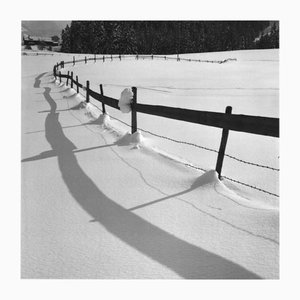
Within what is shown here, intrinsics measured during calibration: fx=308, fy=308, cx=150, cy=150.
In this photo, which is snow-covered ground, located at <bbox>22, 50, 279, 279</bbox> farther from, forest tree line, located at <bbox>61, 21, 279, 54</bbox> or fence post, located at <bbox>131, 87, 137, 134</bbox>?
forest tree line, located at <bbox>61, 21, 279, 54</bbox>

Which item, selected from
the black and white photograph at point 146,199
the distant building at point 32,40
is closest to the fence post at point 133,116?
the black and white photograph at point 146,199

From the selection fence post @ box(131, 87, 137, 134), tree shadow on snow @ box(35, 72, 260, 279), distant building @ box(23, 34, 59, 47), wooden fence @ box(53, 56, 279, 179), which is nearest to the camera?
tree shadow on snow @ box(35, 72, 260, 279)

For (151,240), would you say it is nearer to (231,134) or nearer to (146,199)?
(146,199)

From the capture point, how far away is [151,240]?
2686mm

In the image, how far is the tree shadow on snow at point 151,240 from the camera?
2340 millimetres

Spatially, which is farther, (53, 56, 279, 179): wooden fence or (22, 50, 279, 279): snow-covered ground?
(53, 56, 279, 179): wooden fence

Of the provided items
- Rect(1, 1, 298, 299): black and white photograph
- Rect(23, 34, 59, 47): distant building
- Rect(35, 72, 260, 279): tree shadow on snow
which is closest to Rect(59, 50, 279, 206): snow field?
Rect(1, 1, 298, 299): black and white photograph

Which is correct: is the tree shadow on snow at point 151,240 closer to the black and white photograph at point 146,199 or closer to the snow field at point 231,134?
the black and white photograph at point 146,199

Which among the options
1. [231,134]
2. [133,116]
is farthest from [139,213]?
[231,134]

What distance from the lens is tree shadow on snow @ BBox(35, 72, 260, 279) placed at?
2340 mm

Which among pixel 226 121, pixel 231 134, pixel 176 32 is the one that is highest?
pixel 176 32

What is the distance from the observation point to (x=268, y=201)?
3746mm

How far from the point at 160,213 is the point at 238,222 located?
0.77 meters
